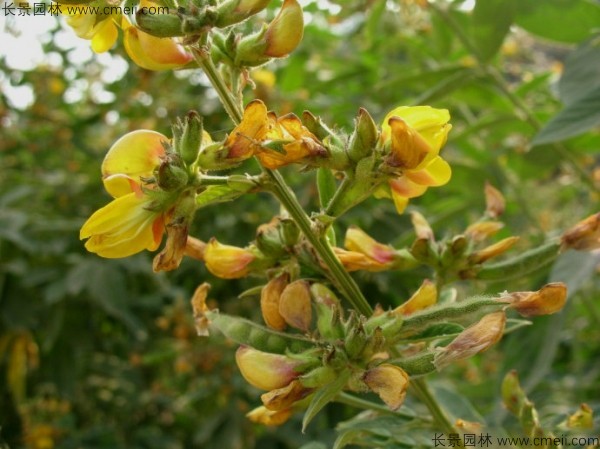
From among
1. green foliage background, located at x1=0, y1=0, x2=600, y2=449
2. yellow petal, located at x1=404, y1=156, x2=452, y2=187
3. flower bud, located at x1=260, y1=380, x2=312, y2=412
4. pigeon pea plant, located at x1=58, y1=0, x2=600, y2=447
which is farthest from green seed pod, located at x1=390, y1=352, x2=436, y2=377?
green foliage background, located at x1=0, y1=0, x2=600, y2=449

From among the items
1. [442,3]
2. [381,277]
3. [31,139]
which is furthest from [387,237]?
[31,139]

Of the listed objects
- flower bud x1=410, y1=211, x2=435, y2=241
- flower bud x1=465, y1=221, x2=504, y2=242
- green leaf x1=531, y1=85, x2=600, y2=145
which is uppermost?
flower bud x1=410, y1=211, x2=435, y2=241

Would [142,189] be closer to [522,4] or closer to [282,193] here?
[282,193]

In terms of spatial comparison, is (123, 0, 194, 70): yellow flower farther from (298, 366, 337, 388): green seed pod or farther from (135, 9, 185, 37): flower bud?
(298, 366, 337, 388): green seed pod

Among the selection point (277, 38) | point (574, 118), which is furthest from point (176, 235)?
point (574, 118)

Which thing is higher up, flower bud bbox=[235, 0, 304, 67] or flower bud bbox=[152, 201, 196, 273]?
flower bud bbox=[235, 0, 304, 67]

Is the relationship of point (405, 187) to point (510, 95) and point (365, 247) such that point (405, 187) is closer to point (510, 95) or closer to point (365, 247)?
point (365, 247)

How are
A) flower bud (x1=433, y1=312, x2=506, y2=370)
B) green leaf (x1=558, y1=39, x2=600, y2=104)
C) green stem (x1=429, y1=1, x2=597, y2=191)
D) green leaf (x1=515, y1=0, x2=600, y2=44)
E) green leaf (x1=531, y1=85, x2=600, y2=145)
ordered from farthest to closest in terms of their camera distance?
1. green stem (x1=429, y1=1, x2=597, y2=191)
2. green leaf (x1=515, y1=0, x2=600, y2=44)
3. green leaf (x1=558, y1=39, x2=600, y2=104)
4. green leaf (x1=531, y1=85, x2=600, y2=145)
5. flower bud (x1=433, y1=312, x2=506, y2=370)
